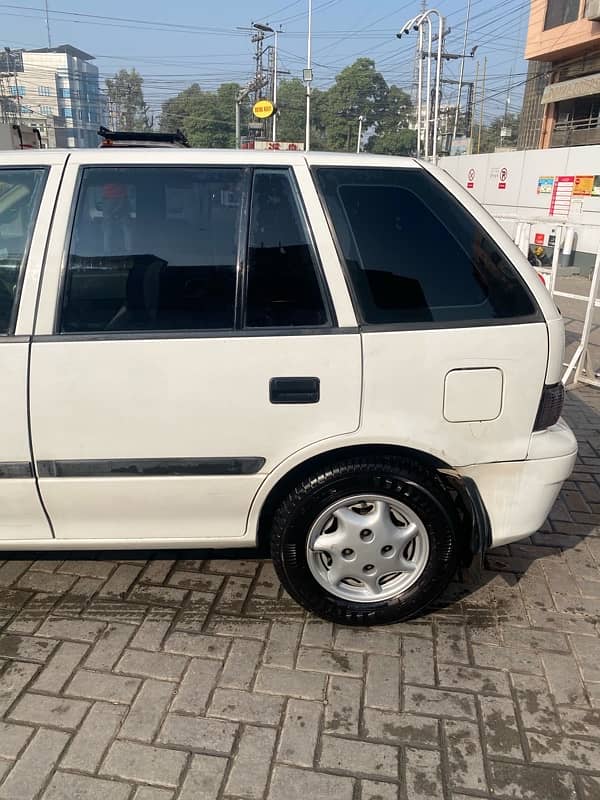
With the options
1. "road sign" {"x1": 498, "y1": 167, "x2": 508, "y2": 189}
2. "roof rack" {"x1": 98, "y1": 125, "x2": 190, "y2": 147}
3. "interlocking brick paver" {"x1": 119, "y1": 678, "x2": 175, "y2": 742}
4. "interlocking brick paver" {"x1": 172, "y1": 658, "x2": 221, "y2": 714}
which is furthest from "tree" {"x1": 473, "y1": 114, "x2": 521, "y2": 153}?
"interlocking brick paver" {"x1": 119, "y1": 678, "x2": 175, "y2": 742}

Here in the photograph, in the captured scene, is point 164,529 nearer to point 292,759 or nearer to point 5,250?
point 292,759

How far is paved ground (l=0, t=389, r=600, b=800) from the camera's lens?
1.92 m

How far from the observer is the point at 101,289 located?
2281 mm

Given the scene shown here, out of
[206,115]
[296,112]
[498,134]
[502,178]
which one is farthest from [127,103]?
[502,178]

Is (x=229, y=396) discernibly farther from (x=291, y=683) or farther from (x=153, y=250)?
(x=291, y=683)

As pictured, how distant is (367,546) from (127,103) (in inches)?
4875

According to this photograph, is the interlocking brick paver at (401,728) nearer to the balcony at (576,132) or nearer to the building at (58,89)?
the balcony at (576,132)

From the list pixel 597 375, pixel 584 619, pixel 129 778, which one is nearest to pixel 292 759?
pixel 129 778

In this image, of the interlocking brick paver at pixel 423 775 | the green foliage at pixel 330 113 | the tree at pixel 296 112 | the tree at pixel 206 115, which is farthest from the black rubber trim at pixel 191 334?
the tree at pixel 296 112

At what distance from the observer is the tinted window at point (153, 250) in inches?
89.7

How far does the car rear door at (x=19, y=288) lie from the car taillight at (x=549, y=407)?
2.01m

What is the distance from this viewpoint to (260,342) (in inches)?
89.0

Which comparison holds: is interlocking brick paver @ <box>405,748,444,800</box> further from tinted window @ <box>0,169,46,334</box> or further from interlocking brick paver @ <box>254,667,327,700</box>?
tinted window @ <box>0,169,46,334</box>

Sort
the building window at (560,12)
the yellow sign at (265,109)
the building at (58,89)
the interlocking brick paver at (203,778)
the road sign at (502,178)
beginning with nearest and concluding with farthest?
the interlocking brick paver at (203,778) → the road sign at (502,178) → the yellow sign at (265,109) → the building window at (560,12) → the building at (58,89)
